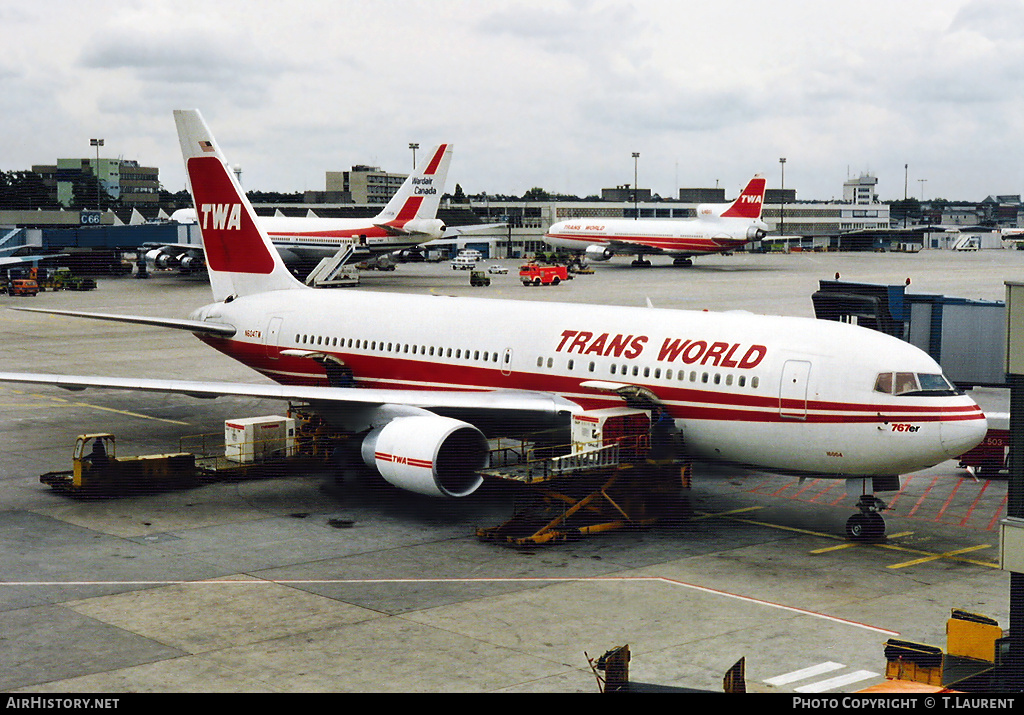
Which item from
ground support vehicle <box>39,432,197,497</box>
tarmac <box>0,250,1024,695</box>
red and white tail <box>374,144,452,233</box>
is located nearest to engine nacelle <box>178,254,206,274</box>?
red and white tail <box>374,144,452,233</box>

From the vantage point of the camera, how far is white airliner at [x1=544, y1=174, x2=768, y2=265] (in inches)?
4953

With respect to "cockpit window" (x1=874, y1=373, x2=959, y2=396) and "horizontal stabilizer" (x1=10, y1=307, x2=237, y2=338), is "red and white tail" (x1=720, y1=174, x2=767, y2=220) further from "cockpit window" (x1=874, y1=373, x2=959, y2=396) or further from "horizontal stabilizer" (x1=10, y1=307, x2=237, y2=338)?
"cockpit window" (x1=874, y1=373, x2=959, y2=396)

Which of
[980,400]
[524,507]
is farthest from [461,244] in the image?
[524,507]

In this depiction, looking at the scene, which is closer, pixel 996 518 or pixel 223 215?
pixel 996 518

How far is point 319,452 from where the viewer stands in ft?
103

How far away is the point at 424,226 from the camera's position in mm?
95500

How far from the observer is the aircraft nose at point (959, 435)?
2402 centimetres

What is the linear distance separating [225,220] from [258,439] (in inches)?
444

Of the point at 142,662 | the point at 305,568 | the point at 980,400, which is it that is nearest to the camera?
the point at 142,662

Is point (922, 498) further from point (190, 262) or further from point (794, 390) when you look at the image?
point (190, 262)

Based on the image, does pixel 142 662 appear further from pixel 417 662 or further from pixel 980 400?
pixel 980 400

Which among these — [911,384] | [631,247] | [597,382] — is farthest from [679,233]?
[911,384]

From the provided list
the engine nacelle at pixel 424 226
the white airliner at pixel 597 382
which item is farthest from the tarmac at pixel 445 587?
the engine nacelle at pixel 424 226

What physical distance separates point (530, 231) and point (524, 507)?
16997 centimetres
